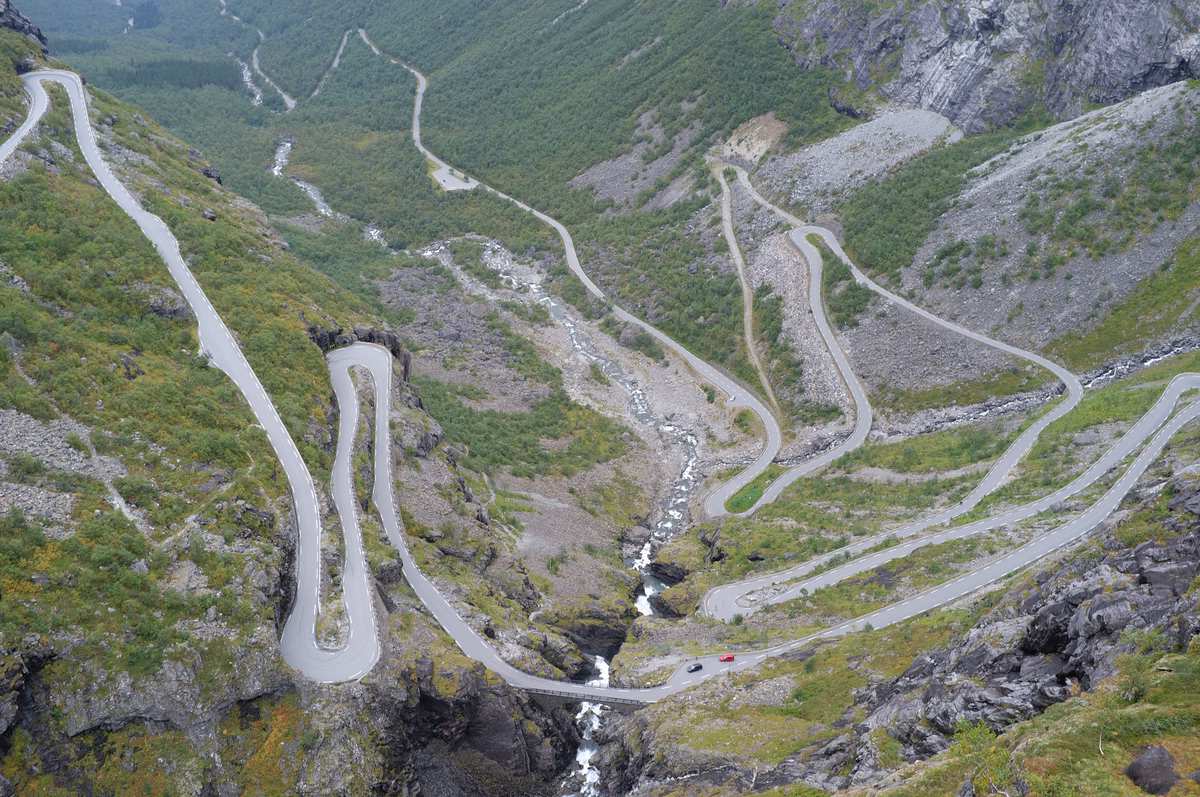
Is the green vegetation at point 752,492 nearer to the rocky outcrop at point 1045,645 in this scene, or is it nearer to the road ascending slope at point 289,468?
the road ascending slope at point 289,468

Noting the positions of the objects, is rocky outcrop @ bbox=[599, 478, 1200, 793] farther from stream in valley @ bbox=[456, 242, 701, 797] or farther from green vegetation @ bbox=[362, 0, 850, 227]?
green vegetation @ bbox=[362, 0, 850, 227]

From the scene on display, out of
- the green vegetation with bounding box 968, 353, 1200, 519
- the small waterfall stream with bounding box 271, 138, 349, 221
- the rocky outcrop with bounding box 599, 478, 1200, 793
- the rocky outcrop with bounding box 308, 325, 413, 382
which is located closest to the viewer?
the rocky outcrop with bounding box 599, 478, 1200, 793

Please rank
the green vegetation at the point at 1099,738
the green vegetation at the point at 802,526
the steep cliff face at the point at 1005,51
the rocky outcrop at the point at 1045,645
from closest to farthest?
the green vegetation at the point at 1099,738, the rocky outcrop at the point at 1045,645, the green vegetation at the point at 802,526, the steep cliff face at the point at 1005,51

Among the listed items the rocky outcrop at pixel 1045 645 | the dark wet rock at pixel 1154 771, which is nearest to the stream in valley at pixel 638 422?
the rocky outcrop at pixel 1045 645

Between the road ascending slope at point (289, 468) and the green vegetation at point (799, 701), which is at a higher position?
the road ascending slope at point (289, 468)

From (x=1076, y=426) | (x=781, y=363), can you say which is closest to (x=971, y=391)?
(x=1076, y=426)

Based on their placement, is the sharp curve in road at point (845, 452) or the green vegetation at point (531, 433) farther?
the green vegetation at point (531, 433)

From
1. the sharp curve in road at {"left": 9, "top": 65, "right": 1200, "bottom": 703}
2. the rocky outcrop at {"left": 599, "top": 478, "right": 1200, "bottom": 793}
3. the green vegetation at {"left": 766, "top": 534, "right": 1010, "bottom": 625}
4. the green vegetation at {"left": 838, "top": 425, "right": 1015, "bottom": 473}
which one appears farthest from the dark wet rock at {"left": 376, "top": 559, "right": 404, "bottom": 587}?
the green vegetation at {"left": 838, "top": 425, "right": 1015, "bottom": 473}
